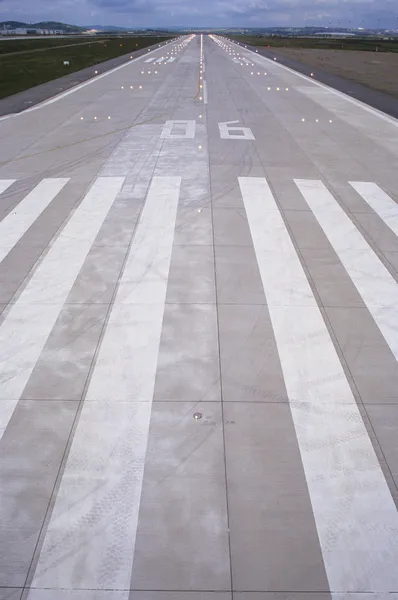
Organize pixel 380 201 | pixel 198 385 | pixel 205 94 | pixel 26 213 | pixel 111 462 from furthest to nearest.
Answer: pixel 205 94 → pixel 380 201 → pixel 26 213 → pixel 198 385 → pixel 111 462

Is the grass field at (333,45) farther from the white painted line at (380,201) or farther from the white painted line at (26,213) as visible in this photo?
the white painted line at (26,213)

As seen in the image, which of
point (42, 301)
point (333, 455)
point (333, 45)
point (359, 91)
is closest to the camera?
point (333, 455)

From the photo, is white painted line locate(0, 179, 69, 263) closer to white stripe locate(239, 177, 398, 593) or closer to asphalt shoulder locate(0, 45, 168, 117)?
white stripe locate(239, 177, 398, 593)

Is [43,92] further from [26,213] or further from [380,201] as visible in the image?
[380,201]

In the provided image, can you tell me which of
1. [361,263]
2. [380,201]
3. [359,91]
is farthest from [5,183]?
[359,91]

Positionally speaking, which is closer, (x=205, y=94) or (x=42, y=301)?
(x=42, y=301)

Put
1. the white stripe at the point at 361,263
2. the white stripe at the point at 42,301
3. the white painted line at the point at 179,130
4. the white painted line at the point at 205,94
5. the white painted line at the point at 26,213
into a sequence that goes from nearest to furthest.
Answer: the white stripe at the point at 42,301 < the white stripe at the point at 361,263 < the white painted line at the point at 26,213 < the white painted line at the point at 179,130 < the white painted line at the point at 205,94

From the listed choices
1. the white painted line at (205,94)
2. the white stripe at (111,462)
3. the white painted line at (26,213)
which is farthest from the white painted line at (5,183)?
the white painted line at (205,94)
